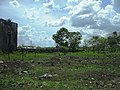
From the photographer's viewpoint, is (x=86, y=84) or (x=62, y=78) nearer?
(x=86, y=84)

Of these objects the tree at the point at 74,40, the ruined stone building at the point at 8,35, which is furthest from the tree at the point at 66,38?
the ruined stone building at the point at 8,35

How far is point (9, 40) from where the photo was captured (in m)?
59.2

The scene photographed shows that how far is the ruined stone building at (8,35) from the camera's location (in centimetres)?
5542

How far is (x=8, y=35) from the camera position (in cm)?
5897

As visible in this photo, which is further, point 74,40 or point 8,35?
point 74,40

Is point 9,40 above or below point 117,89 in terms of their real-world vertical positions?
above

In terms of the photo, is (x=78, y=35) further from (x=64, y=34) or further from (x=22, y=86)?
(x=22, y=86)

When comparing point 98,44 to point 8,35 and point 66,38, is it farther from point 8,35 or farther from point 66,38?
point 8,35

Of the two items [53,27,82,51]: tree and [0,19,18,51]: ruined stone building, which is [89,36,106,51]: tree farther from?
[0,19,18,51]: ruined stone building

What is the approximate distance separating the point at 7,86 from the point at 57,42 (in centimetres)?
9642

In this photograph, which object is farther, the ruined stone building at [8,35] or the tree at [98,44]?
the tree at [98,44]

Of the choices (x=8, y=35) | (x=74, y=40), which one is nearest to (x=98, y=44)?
(x=74, y=40)

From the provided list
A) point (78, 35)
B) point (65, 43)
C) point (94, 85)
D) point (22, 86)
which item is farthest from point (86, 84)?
point (78, 35)

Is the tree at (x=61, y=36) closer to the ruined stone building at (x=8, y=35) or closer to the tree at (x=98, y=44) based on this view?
the tree at (x=98, y=44)
